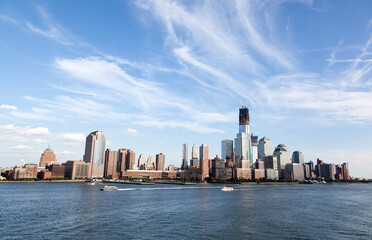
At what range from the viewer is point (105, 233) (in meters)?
44.1

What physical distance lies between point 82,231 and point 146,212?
21.9 meters

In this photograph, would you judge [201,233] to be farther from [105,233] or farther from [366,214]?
[366,214]

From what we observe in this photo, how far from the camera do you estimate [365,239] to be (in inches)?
1661

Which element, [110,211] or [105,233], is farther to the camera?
[110,211]

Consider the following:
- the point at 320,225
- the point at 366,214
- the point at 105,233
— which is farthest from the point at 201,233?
the point at 366,214

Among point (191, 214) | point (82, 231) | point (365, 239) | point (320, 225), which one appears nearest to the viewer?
point (365, 239)

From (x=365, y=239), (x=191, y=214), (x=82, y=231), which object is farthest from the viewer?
(x=191, y=214)

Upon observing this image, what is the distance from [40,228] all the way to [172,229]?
23.6 meters

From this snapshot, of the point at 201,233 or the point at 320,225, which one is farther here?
the point at 320,225

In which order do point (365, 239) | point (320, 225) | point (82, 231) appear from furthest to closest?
point (320, 225) → point (82, 231) → point (365, 239)

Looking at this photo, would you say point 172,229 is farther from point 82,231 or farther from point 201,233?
point 82,231

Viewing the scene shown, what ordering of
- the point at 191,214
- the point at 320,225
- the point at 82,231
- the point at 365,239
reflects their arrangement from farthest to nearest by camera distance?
1. the point at 191,214
2. the point at 320,225
3. the point at 82,231
4. the point at 365,239

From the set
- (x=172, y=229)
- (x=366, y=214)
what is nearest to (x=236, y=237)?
(x=172, y=229)

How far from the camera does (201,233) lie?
44.7 meters
